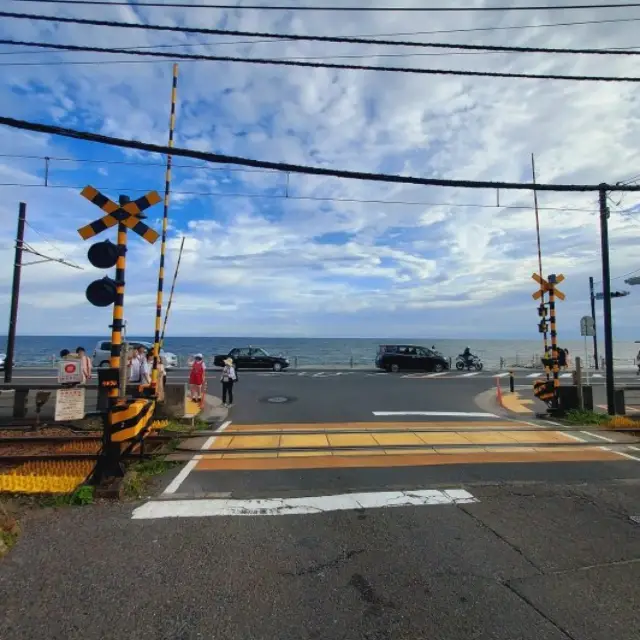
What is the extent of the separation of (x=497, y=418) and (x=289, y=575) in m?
10.3

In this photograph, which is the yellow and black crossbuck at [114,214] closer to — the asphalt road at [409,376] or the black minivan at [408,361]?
the asphalt road at [409,376]

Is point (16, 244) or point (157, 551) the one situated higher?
point (16, 244)

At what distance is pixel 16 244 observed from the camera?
640 inches

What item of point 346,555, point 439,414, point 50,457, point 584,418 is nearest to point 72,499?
point 50,457

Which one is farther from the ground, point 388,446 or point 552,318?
point 552,318

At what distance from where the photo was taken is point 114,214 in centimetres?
595

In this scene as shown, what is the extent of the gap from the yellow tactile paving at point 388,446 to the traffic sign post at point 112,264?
5.68ft

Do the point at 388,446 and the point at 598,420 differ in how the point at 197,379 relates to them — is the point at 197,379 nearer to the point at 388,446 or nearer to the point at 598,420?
the point at 388,446

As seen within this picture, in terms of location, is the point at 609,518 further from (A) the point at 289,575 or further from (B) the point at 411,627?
(A) the point at 289,575

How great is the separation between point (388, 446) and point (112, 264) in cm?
574

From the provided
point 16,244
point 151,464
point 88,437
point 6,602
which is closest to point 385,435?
point 151,464

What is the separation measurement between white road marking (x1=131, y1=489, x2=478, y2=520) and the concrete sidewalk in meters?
0.16

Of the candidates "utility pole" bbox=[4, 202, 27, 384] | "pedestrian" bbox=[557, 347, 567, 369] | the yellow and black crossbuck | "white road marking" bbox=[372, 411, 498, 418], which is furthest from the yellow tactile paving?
"utility pole" bbox=[4, 202, 27, 384]

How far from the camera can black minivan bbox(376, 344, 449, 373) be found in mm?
30844
